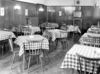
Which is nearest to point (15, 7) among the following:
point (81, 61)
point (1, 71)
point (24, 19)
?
point (24, 19)

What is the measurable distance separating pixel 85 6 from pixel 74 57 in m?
8.26

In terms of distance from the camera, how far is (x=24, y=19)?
7.83m

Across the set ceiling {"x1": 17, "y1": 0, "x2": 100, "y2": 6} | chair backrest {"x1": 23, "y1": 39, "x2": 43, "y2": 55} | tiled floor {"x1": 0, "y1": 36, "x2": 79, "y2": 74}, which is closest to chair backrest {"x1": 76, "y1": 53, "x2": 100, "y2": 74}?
tiled floor {"x1": 0, "y1": 36, "x2": 79, "y2": 74}

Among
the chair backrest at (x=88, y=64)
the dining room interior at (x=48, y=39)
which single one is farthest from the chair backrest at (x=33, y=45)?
the chair backrest at (x=88, y=64)

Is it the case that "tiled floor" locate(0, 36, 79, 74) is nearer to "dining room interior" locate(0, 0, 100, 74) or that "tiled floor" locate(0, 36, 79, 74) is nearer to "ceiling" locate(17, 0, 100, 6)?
"dining room interior" locate(0, 0, 100, 74)

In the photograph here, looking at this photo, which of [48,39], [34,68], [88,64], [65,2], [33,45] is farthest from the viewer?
[65,2]

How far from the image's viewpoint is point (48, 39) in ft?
17.4

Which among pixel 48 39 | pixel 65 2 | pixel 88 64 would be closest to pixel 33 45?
pixel 88 64

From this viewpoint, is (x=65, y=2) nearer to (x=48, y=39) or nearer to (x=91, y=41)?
(x=48, y=39)

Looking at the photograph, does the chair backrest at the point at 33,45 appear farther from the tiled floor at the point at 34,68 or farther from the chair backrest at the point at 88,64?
the chair backrest at the point at 88,64

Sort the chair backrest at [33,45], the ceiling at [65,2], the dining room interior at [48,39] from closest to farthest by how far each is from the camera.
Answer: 1. the dining room interior at [48,39]
2. the chair backrest at [33,45]
3. the ceiling at [65,2]

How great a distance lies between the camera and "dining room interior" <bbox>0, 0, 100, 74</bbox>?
2.50 metres

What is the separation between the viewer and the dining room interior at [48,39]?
250 cm

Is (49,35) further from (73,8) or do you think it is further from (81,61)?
(73,8)
